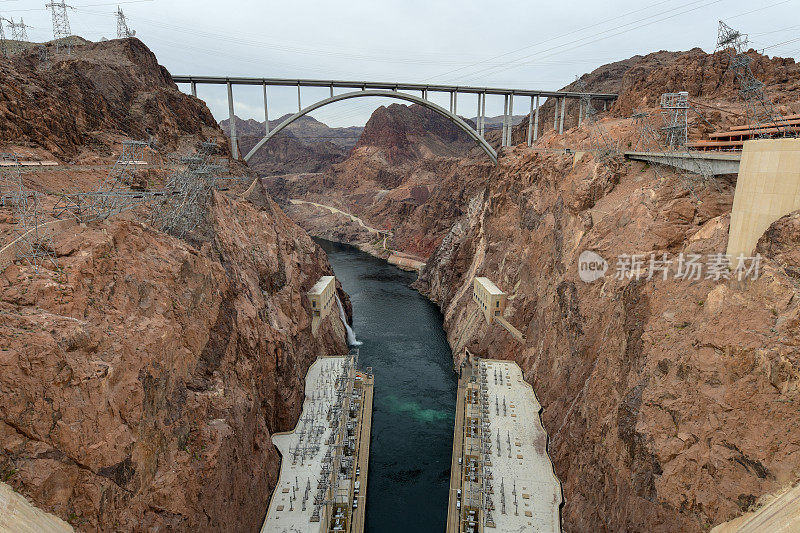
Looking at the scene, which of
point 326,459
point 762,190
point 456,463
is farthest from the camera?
point 456,463

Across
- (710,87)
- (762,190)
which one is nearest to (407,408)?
(762,190)

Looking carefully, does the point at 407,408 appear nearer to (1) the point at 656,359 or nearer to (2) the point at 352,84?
(1) the point at 656,359

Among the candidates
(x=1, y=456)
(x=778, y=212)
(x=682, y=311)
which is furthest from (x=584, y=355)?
(x=1, y=456)

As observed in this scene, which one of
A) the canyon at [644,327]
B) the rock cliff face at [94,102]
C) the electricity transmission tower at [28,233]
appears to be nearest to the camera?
the canyon at [644,327]

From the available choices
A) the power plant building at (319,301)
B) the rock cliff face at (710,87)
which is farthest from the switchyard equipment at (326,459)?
the rock cliff face at (710,87)

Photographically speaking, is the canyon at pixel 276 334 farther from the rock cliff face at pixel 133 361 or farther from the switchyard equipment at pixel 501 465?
the switchyard equipment at pixel 501 465

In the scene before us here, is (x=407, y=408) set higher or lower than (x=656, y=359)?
lower
